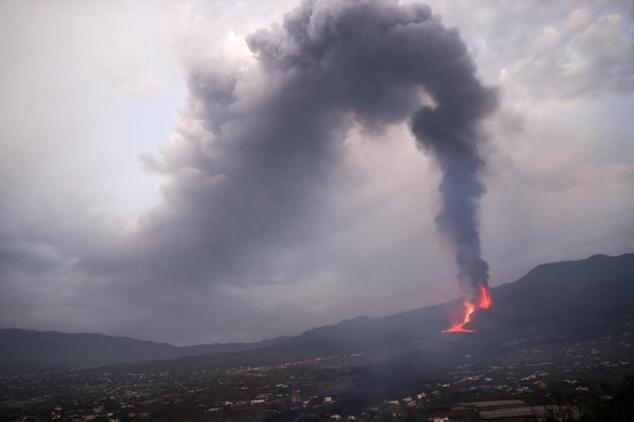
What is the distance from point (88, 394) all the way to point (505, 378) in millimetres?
125749

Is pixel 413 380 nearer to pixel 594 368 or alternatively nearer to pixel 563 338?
pixel 594 368

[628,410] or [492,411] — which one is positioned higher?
[628,410]

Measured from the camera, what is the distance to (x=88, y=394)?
132 metres

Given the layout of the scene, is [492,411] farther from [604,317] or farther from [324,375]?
[604,317]

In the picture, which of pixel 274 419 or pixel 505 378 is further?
pixel 505 378

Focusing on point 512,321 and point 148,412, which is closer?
point 148,412

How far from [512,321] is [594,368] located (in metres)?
81.0

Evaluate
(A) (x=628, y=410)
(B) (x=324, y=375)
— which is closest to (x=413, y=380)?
(B) (x=324, y=375)

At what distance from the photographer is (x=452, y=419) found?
6400cm

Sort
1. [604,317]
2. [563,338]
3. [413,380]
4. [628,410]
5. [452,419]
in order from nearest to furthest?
[628,410], [452,419], [413,380], [563,338], [604,317]

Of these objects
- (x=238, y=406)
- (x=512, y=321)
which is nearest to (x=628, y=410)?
(x=238, y=406)

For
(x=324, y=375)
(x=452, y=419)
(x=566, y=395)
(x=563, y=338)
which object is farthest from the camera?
(x=563, y=338)

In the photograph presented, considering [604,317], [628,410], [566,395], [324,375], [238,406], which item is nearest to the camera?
[628,410]

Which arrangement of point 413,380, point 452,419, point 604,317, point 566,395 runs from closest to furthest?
point 452,419 < point 566,395 < point 413,380 < point 604,317
